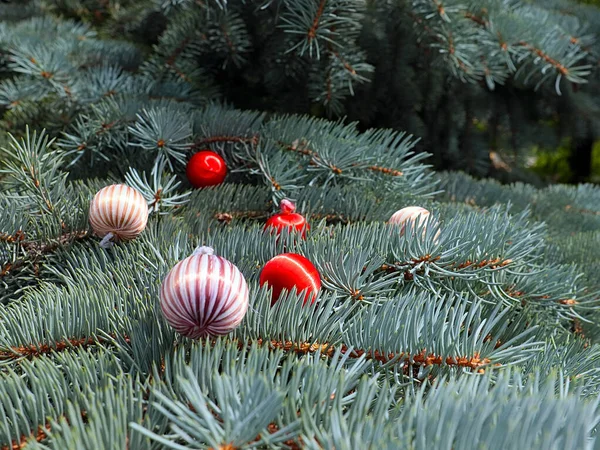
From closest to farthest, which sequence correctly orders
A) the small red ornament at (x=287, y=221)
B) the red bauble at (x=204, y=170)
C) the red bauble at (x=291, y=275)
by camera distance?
1. the red bauble at (x=291, y=275)
2. the small red ornament at (x=287, y=221)
3. the red bauble at (x=204, y=170)

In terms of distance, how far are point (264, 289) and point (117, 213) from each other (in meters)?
0.17

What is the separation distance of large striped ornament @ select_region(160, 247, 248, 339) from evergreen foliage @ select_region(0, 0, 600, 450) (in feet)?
0.04

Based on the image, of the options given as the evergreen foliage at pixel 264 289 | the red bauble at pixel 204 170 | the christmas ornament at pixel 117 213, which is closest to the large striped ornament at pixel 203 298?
the evergreen foliage at pixel 264 289

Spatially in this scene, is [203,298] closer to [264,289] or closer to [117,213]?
[264,289]

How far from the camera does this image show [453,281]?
48 cm

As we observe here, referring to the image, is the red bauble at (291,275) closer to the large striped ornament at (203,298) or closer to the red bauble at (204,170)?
the large striped ornament at (203,298)

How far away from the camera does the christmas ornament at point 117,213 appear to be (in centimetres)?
45

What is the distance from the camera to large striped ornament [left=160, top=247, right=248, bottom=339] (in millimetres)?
322

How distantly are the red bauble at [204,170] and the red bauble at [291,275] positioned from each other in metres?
0.28

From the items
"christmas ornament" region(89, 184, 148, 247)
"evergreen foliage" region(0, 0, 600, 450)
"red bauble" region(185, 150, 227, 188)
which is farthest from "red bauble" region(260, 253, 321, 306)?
"red bauble" region(185, 150, 227, 188)

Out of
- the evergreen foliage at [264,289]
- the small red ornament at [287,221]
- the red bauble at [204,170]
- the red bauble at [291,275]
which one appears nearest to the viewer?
the evergreen foliage at [264,289]

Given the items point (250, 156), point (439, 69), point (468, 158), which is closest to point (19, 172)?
point (250, 156)

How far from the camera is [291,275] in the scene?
1.29ft

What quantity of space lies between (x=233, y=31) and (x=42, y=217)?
0.52m
